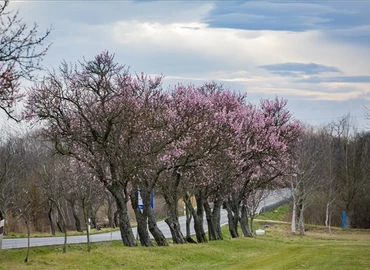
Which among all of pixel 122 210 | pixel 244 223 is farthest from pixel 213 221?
pixel 122 210

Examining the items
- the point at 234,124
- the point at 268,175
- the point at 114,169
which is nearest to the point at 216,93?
the point at 234,124

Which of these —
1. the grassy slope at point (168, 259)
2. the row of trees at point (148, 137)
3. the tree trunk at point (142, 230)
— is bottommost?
the grassy slope at point (168, 259)

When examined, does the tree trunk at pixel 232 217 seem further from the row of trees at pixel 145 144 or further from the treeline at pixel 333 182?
the treeline at pixel 333 182

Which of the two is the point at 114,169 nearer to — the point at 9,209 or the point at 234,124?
the point at 234,124

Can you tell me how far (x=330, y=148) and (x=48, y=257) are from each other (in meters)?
58.3

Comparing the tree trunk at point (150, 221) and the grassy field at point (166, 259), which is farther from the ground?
the tree trunk at point (150, 221)

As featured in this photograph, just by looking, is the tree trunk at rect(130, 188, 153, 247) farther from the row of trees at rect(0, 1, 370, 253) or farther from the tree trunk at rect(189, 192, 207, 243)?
the tree trunk at rect(189, 192, 207, 243)

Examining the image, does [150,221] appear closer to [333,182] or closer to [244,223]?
[244,223]

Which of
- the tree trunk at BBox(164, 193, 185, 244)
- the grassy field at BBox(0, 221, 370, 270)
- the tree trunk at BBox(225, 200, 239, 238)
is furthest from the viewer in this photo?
the tree trunk at BBox(225, 200, 239, 238)

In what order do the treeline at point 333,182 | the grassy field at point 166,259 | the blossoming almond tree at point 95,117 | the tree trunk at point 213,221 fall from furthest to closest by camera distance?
the treeline at point 333,182, the tree trunk at point 213,221, the blossoming almond tree at point 95,117, the grassy field at point 166,259

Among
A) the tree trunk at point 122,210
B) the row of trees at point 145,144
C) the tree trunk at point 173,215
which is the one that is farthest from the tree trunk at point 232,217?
the tree trunk at point 122,210

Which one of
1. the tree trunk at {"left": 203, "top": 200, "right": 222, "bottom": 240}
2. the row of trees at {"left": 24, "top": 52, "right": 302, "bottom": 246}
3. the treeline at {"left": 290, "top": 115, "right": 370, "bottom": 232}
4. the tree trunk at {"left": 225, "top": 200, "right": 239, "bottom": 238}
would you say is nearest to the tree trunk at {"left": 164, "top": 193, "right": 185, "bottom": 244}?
the row of trees at {"left": 24, "top": 52, "right": 302, "bottom": 246}

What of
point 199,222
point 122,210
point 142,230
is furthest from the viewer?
point 199,222

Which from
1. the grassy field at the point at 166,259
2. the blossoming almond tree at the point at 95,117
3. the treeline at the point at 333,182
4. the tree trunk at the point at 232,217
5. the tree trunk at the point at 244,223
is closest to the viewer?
the grassy field at the point at 166,259
